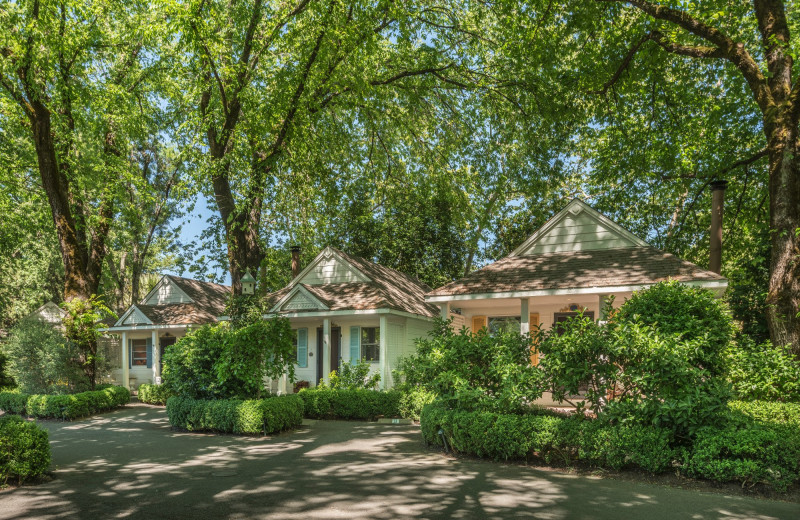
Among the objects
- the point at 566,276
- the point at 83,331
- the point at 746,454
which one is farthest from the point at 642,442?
the point at 83,331

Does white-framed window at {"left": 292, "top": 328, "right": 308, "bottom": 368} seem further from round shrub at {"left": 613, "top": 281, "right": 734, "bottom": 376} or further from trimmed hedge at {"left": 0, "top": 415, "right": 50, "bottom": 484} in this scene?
round shrub at {"left": 613, "top": 281, "right": 734, "bottom": 376}

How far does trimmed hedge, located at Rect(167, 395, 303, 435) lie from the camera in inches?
451

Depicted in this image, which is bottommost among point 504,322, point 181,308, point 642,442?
point 642,442

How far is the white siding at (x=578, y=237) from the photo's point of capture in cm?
1544

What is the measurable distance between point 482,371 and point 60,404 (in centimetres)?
1246

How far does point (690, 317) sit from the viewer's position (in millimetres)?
8234

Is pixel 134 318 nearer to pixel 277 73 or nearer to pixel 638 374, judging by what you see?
pixel 277 73

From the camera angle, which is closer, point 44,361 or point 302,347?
point 44,361

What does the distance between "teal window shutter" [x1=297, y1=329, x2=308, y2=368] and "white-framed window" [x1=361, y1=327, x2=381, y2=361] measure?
245cm

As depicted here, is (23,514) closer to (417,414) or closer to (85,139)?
(417,414)

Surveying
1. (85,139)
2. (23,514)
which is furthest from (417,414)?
(85,139)

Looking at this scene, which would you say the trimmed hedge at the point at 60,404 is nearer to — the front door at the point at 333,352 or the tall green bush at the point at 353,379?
the front door at the point at 333,352

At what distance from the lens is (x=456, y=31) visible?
52.5 ft

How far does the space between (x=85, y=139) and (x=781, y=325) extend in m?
22.2
